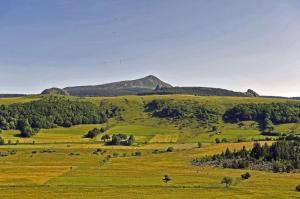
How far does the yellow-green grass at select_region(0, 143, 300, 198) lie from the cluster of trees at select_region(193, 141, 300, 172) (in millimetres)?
10714

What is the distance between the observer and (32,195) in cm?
10462

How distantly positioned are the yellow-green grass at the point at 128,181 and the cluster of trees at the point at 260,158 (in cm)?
1071

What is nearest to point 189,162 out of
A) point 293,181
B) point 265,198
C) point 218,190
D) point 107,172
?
point 107,172

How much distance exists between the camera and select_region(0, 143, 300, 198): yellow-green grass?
108 metres

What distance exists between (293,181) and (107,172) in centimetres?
5740

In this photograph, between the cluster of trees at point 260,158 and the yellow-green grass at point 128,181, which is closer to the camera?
the yellow-green grass at point 128,181

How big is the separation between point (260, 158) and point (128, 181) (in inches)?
2916

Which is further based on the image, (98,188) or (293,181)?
(293,181)

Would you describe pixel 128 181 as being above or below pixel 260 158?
above

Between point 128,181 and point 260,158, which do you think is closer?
point 128,181

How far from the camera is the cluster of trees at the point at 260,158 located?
169 m

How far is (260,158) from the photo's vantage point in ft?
602

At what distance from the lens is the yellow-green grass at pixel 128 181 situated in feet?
354

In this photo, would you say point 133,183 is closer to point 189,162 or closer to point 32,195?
point 32,195
